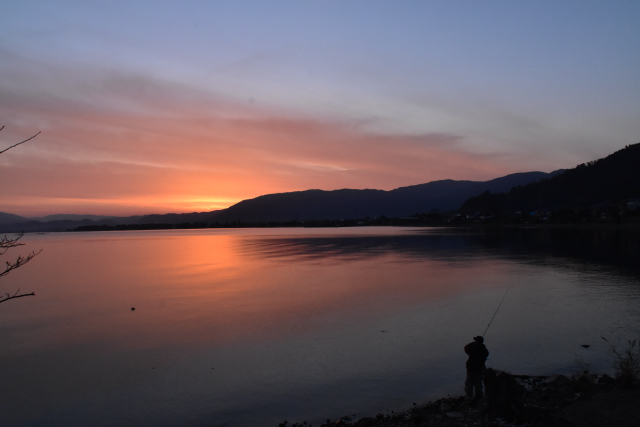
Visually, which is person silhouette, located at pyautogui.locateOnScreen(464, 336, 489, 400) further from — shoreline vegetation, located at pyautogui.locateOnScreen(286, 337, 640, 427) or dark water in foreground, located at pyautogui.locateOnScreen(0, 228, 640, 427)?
dark water in foreground, located at pyautogui.locateOnScreen(0, 228, 640, 427)

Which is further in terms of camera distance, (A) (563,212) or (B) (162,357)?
(A) (563,212)

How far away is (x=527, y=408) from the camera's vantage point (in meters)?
6.63

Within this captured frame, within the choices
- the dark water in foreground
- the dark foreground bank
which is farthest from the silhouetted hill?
the dark foreground bank

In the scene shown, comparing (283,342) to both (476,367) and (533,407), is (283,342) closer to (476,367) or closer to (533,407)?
(476,367)

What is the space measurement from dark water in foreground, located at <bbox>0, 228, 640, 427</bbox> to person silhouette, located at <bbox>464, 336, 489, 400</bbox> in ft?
2.89

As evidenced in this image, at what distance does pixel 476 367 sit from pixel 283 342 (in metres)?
6.13

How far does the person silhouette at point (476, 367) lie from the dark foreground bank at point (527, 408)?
0.77ft

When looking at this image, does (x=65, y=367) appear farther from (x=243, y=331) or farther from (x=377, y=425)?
(x=377, y=425)

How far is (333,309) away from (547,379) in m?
8.83

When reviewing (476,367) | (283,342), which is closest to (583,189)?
(283,342)

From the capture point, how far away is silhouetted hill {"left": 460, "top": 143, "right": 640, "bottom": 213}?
119 metres

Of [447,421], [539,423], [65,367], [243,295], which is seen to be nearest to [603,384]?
[539,423]

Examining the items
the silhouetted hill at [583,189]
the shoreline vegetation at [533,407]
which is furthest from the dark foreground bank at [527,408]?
the silhouetted hill at [583,189]

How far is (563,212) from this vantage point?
11269 cm
